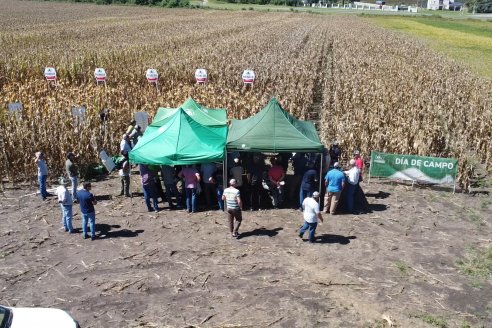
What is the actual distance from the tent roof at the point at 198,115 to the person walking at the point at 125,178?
218 centimetres

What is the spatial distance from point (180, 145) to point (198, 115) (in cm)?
321

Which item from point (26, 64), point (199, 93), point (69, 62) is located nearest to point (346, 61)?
point (199, 93)

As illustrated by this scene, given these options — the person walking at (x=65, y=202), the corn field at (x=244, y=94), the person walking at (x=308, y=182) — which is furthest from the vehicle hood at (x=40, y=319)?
the corn field at (x=244, y=94)

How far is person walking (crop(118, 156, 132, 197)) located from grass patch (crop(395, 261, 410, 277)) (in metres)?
7.83

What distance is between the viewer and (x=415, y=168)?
14.6 metres

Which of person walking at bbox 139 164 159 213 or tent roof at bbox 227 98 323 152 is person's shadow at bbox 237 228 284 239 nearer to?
tent roof at bbox 227 98 323 152

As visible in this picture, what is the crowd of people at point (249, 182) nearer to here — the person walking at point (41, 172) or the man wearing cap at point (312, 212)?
the person walking at point (41, 172)

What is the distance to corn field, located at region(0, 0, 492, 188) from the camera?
15992 mm

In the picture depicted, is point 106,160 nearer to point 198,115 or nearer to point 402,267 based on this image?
point 198,115

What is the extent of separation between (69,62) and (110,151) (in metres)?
13.6

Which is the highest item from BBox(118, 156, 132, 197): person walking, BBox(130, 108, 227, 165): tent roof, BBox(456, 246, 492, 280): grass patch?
BBox(130, 108, 227, 165): tent roof

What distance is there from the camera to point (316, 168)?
13.4 m

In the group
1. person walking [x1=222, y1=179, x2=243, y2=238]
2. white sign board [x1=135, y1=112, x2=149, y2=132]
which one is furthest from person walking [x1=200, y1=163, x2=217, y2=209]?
white sign board [x1=135, y1=112, x2=149, y2=132]

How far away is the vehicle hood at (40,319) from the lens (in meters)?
6.68
